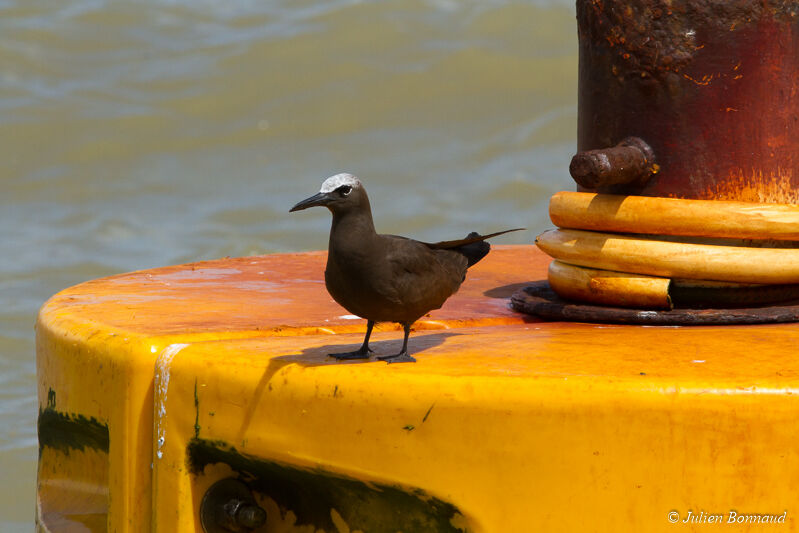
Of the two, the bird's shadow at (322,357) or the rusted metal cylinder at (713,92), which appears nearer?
the bird's shadow at (322,357)

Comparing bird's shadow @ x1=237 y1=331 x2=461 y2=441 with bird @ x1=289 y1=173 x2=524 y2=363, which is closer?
bird's shadow @ x1=237 y1=331 x2=461 y2=441

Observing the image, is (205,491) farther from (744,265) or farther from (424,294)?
(744,265)

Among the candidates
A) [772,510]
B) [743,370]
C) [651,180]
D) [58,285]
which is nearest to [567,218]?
[651,180]

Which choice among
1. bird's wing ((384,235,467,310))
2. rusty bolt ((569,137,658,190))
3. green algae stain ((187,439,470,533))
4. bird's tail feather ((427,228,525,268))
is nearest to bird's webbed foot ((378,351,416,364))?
bird's wing ((384,235,467,310))

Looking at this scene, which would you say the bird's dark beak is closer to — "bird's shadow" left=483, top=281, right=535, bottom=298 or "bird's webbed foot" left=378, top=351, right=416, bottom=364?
"bird's webbed foot" left=378, top=351, right=416, bottom=364

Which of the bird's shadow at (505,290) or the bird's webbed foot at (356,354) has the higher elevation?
the bird's webbed foot at (356,354)

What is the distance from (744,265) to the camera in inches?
115

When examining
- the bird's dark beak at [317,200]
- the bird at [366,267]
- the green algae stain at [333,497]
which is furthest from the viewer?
the bird at [366,267]

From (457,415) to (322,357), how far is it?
1.42 ft

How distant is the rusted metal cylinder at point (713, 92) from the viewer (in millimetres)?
2990

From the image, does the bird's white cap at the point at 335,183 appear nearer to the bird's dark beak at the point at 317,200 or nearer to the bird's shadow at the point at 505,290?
the bird's dark beak at the point at 317,200

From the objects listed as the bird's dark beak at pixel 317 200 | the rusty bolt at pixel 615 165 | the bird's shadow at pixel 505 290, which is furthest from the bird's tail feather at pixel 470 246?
the bird's shadow at pixel 505 290

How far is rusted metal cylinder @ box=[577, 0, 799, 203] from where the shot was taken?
2.99m

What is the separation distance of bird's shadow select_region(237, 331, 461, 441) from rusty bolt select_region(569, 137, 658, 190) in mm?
556
